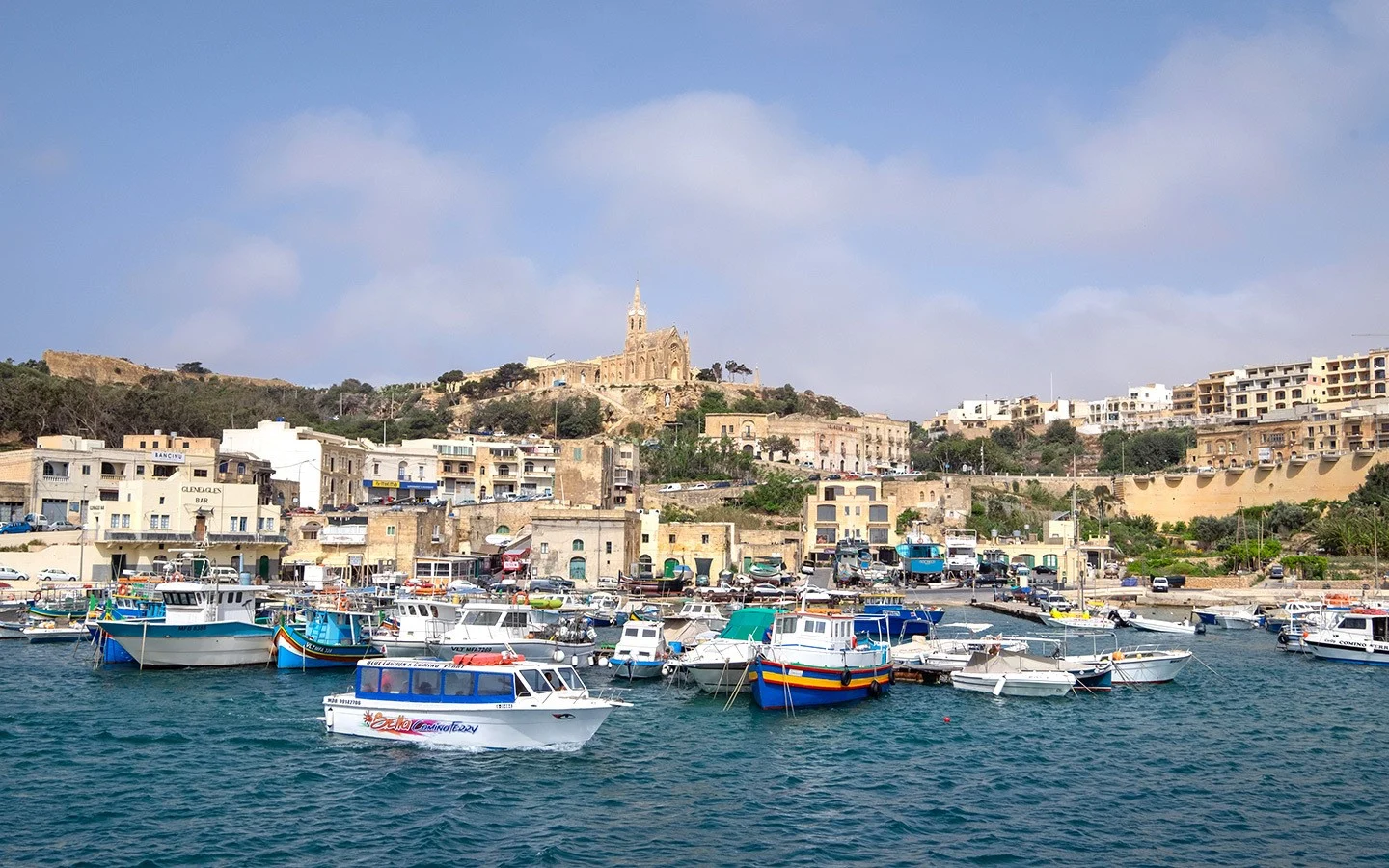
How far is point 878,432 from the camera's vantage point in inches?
4417

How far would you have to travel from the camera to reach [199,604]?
3338 centimetres

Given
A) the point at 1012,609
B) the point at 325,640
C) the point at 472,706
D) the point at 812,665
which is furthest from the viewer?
the point at 1012,609

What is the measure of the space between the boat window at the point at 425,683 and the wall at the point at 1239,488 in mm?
69631

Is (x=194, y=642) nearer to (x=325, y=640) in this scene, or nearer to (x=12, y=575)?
(x=325, y=640)

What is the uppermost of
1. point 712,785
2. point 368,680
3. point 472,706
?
point 368,680

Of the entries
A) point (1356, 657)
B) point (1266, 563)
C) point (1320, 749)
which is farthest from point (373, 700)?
point (1266, 563)

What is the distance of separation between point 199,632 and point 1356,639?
1408 inches

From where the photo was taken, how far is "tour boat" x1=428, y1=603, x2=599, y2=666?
31.8 m

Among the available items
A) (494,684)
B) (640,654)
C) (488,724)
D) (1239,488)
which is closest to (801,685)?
(640,654)

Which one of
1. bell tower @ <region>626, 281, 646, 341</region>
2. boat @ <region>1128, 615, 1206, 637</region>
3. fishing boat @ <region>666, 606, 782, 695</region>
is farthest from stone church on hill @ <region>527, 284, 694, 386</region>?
fishing boat @ <region>666, 606, 782, 695</region>

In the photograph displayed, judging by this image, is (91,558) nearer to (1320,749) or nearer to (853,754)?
(853,754)

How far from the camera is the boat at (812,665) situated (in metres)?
27.7

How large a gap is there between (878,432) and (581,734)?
3622 inches

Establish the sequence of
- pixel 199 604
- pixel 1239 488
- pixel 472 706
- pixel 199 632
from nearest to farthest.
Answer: pixel 472 706 → pixel 199 632 → pixel 199 604 → pixel 1239 488
